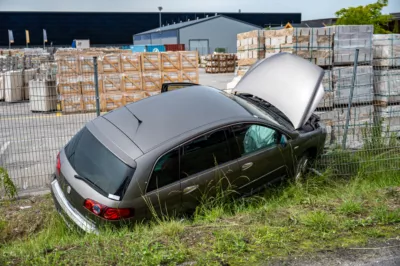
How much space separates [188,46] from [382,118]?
4964 centimetres

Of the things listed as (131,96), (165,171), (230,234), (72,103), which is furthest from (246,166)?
(131,96)

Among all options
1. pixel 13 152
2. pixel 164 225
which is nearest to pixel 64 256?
pixel 164 225

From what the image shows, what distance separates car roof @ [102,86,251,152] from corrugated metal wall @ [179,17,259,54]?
5120 centimetres

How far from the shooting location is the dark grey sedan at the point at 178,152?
14.2 feet

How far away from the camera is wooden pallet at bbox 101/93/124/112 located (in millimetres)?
14766

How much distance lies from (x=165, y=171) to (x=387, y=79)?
6.33m

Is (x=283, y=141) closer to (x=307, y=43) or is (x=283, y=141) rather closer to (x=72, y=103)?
(x=307, y=43)

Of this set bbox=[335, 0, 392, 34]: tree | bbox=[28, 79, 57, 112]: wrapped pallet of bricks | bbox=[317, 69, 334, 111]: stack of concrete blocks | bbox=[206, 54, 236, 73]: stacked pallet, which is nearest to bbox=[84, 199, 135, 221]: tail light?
bbox=[317, 69, 334, 111]: stack of concrete blocks

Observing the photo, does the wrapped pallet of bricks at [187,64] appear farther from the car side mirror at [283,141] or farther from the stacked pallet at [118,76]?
the car side mirror at [283,141]

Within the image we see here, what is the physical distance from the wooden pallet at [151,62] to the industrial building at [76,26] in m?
63.0

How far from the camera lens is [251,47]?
9.03 metres

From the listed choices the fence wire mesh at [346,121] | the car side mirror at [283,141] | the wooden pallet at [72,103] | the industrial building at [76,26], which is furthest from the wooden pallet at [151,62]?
the industrial building at [76,26]

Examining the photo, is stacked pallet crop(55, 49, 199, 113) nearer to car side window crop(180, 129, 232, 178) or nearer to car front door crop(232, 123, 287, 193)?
car front door crop(232, 123, 287, 193)

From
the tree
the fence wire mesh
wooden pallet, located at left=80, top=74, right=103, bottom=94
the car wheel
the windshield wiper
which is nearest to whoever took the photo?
the windshield wiper
